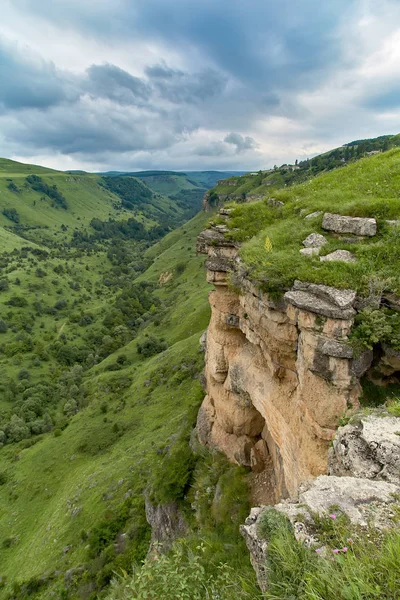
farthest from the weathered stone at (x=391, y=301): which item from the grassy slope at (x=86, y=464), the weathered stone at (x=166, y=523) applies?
the grassy slope at (x=86, y=464)

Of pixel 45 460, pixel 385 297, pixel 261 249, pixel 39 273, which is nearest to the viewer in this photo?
pixel 385 297

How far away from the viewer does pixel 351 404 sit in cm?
1172

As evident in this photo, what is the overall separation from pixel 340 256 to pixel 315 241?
5.48 ft

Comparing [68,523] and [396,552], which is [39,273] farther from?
[396,552]

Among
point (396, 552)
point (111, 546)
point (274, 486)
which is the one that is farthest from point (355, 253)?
point (111, 546)

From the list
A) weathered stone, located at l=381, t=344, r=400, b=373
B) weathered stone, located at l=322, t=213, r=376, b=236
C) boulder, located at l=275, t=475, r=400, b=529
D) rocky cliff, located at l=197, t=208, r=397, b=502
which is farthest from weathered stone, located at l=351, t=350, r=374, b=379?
weathered stone, located at l=322, t=213, r=376, b=236

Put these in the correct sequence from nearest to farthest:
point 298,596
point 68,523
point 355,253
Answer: point 298,596 → point 355,253 → point 68,523

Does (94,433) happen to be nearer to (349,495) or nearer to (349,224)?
(349,224)

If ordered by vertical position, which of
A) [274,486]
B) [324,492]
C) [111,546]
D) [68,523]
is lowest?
[68,523]

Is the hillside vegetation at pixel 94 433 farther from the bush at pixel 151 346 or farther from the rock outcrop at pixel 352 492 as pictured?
the rock outcrop at pixel 352 492

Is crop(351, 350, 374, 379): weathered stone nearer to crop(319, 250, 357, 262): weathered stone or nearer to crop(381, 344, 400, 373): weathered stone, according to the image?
crop(381, 344, 400, 373): weathered stone

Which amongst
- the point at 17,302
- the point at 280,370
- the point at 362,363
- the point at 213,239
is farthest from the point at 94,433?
the point at 17,302

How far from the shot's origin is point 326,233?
14883mm

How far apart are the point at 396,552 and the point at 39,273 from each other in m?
174
